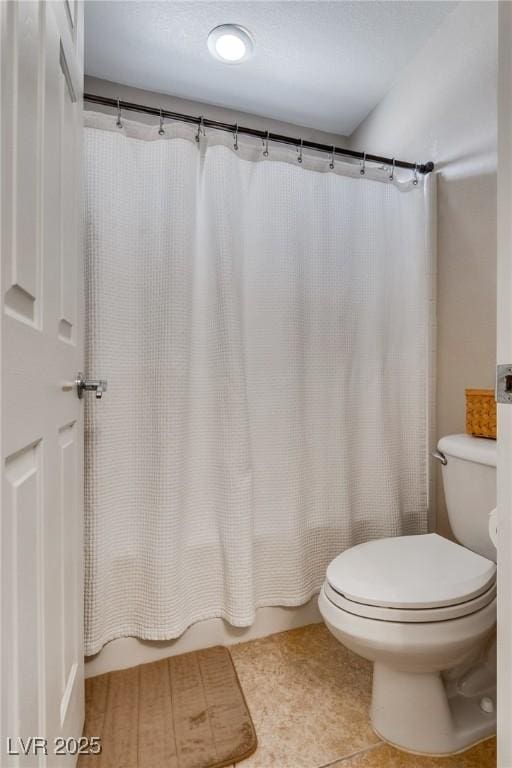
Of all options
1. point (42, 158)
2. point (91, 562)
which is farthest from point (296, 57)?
point (91, 562)

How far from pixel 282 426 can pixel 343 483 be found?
341mm

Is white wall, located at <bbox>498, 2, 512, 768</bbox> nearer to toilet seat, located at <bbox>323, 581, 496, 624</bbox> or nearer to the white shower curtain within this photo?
toilet seat, located at <bbox>323, 581, 496, 624</bbox>

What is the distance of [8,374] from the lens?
1.55 ft

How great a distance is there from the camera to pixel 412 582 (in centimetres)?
100

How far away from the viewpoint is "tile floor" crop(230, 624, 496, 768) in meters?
0.99

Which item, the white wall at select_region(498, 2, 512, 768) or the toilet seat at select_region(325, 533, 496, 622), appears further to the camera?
the toilet seat at select_region(325, 533, 496, 622)

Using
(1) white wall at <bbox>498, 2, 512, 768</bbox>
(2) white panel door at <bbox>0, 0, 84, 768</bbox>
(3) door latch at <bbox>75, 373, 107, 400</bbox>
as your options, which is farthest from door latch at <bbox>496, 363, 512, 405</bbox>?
(3) door latch at <bbox>75, 373, 107, 400</bbox>

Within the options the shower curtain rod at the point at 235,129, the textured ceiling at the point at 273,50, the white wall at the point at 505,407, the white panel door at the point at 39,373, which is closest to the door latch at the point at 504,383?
the white wall at the point at 505,407

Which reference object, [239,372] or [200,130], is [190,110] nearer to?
[200,130]

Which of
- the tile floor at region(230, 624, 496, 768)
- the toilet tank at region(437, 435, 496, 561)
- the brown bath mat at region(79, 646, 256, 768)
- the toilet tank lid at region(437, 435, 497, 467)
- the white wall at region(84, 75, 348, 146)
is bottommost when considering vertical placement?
the tile floor at region(230, 624, 496, 768)

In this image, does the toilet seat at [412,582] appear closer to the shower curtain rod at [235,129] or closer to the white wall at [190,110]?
the shower curtain rod at [235,129]

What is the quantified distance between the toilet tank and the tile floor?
516 millimetres

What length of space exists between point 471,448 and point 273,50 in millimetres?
1686

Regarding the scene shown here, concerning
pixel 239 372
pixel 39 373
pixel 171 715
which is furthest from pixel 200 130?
pixel 171 715
